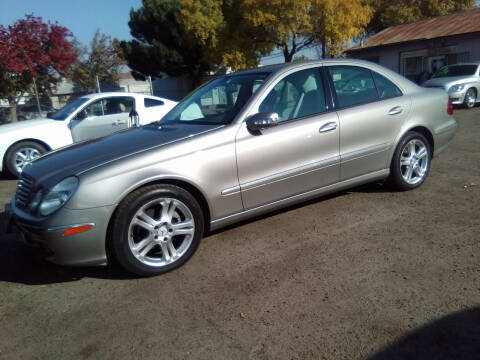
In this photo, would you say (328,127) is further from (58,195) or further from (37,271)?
(37,271)

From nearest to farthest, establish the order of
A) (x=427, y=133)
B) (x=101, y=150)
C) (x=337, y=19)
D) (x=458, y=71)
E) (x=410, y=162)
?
1. (x=101, y=150)
2. (x=410, y=162)
3. (x=427, y=133)
4. (x=458, y=71)
5. (x=337, y=19)

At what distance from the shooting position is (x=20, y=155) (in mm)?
7262

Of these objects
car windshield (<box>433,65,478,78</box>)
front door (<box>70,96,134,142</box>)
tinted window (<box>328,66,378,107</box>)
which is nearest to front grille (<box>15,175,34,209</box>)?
tinted window (<box>328,66,378,107</box>)

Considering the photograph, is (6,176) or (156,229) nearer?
(156,229)

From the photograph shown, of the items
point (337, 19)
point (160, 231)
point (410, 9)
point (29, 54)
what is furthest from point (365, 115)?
point (410, 9)

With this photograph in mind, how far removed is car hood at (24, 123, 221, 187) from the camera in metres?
3.16

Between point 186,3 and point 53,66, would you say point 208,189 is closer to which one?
point 53,66

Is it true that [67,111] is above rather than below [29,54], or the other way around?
below

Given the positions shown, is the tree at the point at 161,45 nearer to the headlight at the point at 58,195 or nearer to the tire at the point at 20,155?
the tire at the point at 20,155

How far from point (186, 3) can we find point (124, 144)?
25.8 metres

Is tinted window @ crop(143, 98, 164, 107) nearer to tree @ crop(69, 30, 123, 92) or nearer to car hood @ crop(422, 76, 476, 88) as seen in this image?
car hood @ crop(422, 76, 476, 88)

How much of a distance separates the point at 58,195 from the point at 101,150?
62 centimetres

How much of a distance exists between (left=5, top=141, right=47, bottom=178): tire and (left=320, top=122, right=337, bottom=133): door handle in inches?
214

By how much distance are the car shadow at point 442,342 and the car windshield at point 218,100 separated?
2.20m
